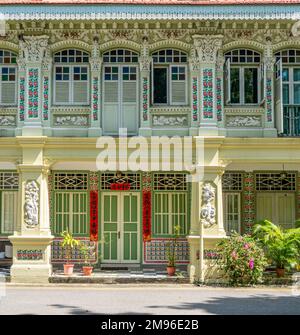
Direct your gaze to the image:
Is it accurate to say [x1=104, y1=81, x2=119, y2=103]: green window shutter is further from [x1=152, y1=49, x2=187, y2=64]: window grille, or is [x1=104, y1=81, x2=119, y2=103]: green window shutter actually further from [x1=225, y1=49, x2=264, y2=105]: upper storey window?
[x1=225, y1=49, x2=264, y2=105]: upper storey window

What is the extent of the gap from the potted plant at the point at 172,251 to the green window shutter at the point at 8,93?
236 inches

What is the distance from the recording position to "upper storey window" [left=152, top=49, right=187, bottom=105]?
17.7m

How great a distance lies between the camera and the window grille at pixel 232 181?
63.2 feet

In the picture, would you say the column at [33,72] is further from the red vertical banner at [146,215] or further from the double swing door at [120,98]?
the red vertical banner at [146,215]

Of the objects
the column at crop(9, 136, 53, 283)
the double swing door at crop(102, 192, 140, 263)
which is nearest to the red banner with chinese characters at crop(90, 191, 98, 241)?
the double swing door at crop(102, 192, 140, 263)

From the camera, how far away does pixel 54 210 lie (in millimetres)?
18953

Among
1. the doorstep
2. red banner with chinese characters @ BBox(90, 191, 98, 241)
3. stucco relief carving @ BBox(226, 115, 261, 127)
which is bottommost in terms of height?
the doorstep

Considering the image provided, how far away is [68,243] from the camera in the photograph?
17.3 metres

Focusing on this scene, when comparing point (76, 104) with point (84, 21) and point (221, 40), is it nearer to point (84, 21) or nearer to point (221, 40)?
point (84, 21)

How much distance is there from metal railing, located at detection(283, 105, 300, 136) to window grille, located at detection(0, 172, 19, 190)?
26.9 ft

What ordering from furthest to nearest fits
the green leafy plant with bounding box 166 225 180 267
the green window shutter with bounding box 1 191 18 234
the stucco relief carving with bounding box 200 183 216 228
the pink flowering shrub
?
the green window shutter with bounding box 1 191 18 234 < the green leafy plant with bounding box 166 225 180 267 < the stucco relief carving with bounding box 200 183 216 228 < the pink flowering shrub

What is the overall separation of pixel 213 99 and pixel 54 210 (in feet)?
19.3

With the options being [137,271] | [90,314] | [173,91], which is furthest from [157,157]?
[90,314]

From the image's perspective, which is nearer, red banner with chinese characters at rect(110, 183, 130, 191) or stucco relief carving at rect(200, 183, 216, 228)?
stucco relief carving at rect(200, 183, 216, 228)
